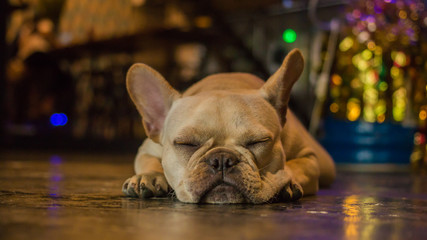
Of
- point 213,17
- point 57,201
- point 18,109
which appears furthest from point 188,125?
point 18,109

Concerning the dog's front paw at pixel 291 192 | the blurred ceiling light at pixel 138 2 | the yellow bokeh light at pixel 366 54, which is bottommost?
the dog's front paw at pixel 291 192

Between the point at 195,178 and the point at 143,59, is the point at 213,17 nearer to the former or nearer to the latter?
the point at 143,59

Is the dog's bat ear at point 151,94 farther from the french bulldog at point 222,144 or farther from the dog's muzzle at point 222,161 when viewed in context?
the dog's muzzle at point 222,161

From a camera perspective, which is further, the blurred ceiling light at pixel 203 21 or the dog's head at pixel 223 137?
the blurred ceiling light at pixel 203 21

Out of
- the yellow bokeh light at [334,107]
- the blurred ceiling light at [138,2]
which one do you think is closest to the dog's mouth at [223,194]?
the yellow bokeh light at [334,107]

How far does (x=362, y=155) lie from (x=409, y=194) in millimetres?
3673

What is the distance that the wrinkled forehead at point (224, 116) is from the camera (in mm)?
2328

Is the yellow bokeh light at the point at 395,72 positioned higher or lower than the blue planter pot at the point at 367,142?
higher

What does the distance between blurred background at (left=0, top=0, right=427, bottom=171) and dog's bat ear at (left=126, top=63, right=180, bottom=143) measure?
3.11 metres

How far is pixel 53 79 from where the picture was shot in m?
11.6

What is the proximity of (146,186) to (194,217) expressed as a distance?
65 cm

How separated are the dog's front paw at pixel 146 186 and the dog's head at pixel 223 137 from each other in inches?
2.2

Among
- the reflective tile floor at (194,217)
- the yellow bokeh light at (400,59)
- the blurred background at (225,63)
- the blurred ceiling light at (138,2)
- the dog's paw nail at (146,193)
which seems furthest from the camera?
the blurred ceiling light at (138,2)

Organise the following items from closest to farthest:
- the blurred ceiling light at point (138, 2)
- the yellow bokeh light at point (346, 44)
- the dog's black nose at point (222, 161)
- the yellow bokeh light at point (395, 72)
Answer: the dog's black nose at point (222, 161)
the yellow bokeh light at point (395, 72)
the yellow bokeh light at point (346, 44)
the blurred ceiling light at point (138, 2)
